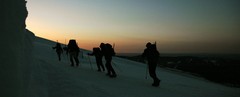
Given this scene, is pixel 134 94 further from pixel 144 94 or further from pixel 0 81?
pixel 0 81

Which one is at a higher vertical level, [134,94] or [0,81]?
[0,81]

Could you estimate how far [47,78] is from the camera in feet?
43.2

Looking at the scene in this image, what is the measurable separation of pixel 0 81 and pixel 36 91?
5.48m

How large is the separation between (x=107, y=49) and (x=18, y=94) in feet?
35.8

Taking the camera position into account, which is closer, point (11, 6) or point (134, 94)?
point (11, 6)

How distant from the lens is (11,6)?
210 inches

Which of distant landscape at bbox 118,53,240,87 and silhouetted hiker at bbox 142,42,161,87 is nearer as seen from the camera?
silhouetted hiker at bbox 142,42,161,87

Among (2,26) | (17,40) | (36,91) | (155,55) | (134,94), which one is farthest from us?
(155,55)

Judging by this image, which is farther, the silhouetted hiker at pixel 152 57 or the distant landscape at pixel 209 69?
the distant landscape at pixel 209 69

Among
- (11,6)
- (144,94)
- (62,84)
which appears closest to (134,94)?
(144,94)

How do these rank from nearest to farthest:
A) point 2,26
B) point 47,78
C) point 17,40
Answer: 1. point 2,26
2. point 17,40
3. point 47,78

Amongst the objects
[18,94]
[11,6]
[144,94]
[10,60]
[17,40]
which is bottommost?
[144,94]

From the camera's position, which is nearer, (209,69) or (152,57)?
(152,57)

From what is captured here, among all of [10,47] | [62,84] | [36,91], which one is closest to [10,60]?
[10,47]
